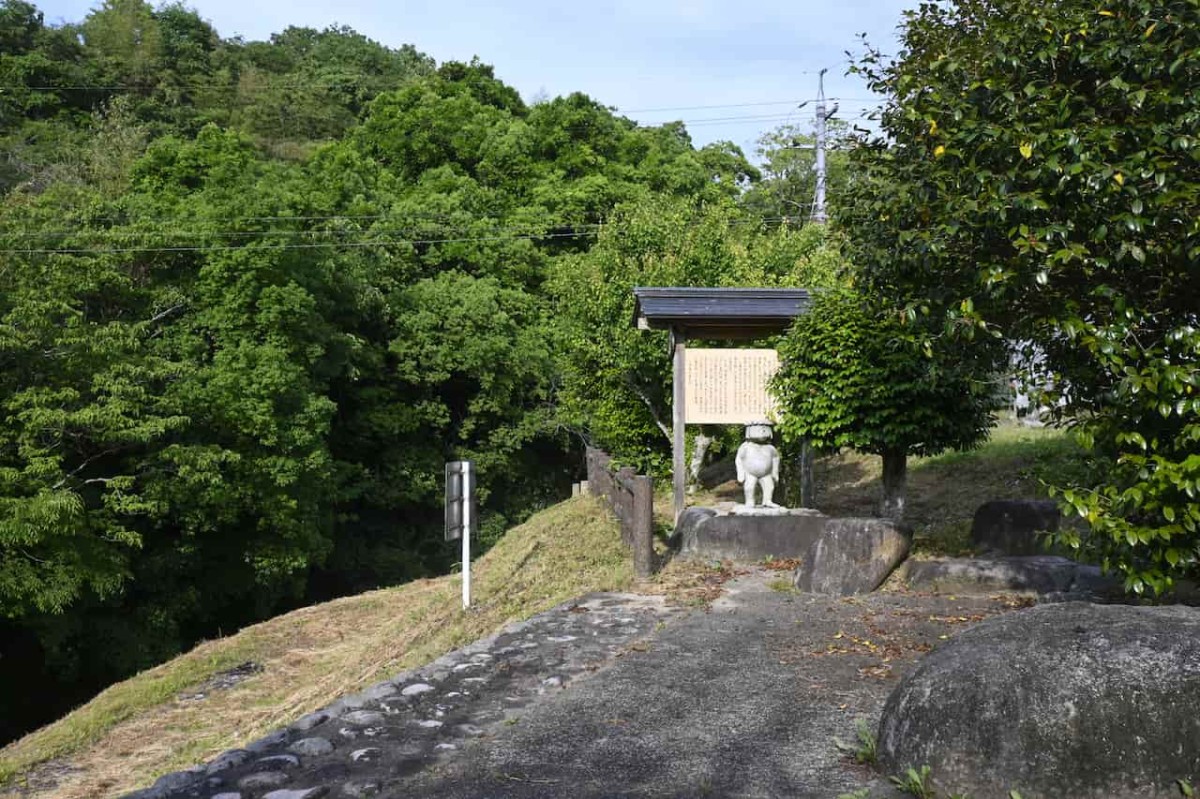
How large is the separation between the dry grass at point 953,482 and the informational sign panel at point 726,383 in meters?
2.72

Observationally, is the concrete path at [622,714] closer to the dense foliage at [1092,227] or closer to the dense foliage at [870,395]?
the dense foliage at [1092,227]

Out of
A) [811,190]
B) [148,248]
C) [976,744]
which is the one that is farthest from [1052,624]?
[811,190]

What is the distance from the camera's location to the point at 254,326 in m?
25.0

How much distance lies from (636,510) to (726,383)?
3.64 metres

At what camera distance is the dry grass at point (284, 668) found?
9.39 m

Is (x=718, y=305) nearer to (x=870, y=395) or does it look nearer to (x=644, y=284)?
(x=870, y=395)

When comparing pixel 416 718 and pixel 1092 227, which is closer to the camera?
pixel 416 718

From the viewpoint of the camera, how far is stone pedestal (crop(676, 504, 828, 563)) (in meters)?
11.5

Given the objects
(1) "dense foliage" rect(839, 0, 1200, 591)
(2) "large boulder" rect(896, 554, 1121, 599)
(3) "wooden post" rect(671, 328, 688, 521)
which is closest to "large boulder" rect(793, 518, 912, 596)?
(2) "large boulder" rect(896, 554, 1121, 599)

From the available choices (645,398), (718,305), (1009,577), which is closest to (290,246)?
(645,398)

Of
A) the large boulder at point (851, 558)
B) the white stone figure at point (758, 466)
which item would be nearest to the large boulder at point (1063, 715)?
the large boulder at point (851, 558)

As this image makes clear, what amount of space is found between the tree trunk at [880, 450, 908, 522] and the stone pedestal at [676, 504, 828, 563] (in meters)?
1.05

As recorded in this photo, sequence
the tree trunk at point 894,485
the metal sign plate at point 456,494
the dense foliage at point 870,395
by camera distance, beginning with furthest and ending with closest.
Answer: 1. the tree trunk at point 894,485
2. the dense foliage at point 870,395
3. the metal sign plate at point 456,494

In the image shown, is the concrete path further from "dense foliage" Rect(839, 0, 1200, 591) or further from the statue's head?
the statue's head
